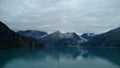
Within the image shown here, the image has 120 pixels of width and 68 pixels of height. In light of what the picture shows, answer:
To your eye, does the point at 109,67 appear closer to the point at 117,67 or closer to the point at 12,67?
the point at 117,67

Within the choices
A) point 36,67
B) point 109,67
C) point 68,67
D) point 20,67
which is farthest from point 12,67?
point 109,67

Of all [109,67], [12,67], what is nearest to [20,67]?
[12,67]

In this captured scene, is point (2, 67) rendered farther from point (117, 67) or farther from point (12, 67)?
point (117, 67)

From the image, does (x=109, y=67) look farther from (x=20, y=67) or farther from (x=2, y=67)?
(x=2, y=67)

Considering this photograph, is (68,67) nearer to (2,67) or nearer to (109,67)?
(109,67)

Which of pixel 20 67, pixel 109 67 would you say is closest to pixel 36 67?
pixel 20 67

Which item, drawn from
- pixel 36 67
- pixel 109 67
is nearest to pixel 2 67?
pixel 36 67
